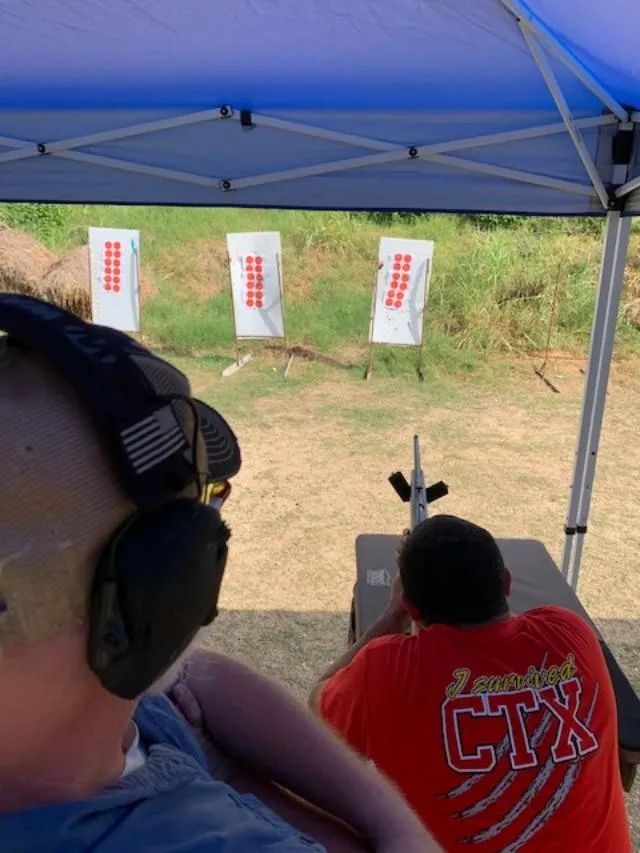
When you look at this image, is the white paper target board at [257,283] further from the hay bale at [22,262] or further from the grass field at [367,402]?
the hay bale at [22,262]

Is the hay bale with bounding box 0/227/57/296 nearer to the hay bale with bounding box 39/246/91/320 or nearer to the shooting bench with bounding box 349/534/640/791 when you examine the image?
the hay bale with bounding box 39/246/91/320

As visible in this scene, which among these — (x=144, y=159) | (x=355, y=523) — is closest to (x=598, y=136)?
(x=144, y=159)

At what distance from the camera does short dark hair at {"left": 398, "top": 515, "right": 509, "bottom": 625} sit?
4.20 feet

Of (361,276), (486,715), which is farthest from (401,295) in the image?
(486,715)

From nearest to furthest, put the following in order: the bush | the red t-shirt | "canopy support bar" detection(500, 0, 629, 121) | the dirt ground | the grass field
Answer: the red t-shirt < "canopy support bar" detection(500, 0, 629, 121) < the dirt ground < the grass field < the bush

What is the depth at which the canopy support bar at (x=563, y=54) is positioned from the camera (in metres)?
1.59

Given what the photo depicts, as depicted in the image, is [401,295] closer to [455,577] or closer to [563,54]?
[563,54]

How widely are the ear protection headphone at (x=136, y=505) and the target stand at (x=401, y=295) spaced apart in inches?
308

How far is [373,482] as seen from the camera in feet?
16.7

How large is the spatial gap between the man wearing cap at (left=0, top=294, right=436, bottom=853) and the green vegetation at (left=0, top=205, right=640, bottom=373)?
7580 mm

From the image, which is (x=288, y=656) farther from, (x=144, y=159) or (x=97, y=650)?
(x=97, y=650)

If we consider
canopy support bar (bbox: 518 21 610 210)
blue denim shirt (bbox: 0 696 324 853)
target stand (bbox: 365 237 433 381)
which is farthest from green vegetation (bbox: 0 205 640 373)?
blue denim shirt (bbox: 0 696 324 853)

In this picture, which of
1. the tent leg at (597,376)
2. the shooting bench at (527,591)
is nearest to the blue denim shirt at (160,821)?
the shooting bench at (527,591)

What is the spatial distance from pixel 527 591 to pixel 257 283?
680 cm
